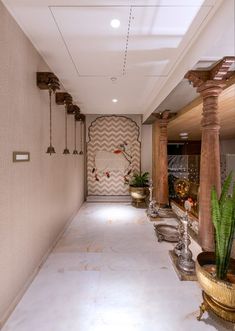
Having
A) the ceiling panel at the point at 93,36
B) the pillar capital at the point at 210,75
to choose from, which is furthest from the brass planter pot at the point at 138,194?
the pillar capital at the point at 210,75

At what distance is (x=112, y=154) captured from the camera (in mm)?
6219

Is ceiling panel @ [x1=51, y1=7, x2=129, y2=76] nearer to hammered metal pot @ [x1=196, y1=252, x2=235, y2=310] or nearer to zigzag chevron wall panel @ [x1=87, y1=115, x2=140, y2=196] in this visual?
hammered metal pot @ [x1=196, y1=252, x2=235, y2=310]

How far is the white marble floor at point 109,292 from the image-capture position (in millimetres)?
1604

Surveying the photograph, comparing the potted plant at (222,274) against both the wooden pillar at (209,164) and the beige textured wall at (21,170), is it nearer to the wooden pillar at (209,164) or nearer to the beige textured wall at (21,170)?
the wooden pillar at (209,164)

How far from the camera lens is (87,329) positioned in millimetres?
1545

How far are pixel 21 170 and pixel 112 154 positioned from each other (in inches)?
170

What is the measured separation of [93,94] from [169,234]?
2761 mm

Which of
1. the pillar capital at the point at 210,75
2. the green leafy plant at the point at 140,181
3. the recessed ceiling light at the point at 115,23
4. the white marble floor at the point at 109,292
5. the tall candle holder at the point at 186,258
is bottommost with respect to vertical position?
the white marble floor at the point at 109,292

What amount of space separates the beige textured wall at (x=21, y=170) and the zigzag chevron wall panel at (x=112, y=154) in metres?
3.23

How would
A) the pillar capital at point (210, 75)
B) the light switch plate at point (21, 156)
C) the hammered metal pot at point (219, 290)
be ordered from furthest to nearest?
the pillar capital at point (210, 75)
the light switch plate at point (21, 156)
the hammered metal pot at point (219, 290)

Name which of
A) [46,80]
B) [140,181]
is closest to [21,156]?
[46,80]

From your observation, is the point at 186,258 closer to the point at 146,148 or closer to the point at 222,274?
the point at 222,274

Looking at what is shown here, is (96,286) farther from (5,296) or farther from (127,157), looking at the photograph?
(127,157)

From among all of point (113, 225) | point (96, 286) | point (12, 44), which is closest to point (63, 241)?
point (113, 225)
